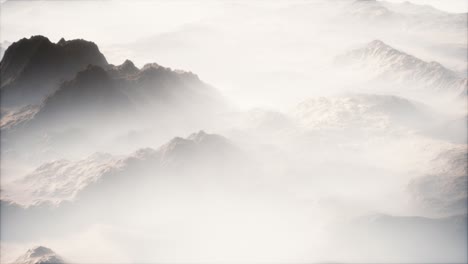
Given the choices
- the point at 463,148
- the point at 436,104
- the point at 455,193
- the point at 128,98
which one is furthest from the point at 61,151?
the point at 436,104

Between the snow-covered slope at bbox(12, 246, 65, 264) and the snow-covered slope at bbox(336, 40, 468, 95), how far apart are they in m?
117

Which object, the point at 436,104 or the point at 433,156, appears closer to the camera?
the point at 433,156

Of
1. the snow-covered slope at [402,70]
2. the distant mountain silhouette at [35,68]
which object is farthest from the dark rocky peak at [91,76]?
the snow-covered slope at [402,70]

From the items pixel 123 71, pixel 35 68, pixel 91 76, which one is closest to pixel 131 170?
pixel 91 76

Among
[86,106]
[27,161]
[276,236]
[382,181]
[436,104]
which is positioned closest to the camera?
[276,236]

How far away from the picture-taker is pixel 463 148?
244ft

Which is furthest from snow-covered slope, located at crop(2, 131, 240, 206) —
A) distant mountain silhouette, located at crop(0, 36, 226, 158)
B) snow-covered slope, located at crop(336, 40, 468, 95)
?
snow-covered slope, located at crop(336, 40, 468, 95)

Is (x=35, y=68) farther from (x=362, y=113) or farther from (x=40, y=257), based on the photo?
(x=362, y=113)

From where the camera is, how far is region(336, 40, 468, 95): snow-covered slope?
132 m

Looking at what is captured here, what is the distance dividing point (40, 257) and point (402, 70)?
131m

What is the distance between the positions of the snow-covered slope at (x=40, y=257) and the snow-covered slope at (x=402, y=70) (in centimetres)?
11673

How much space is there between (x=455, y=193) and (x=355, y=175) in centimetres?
1608

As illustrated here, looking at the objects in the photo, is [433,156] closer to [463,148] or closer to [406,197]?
[463,148]

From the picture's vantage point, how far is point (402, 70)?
14450cm
